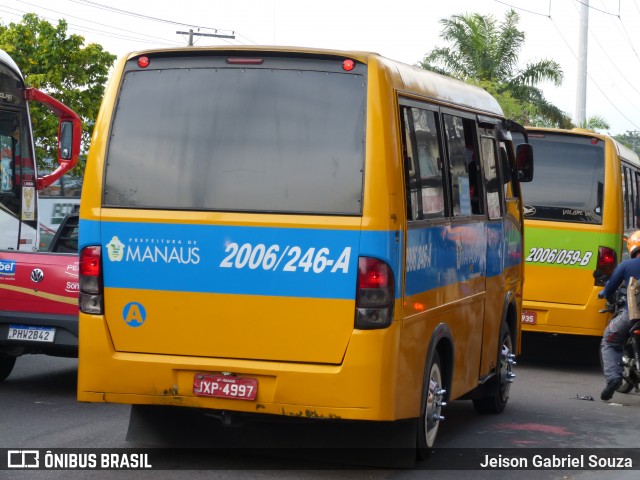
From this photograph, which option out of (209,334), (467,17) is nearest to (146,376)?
(209,334)

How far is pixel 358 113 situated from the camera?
7129 millimetres

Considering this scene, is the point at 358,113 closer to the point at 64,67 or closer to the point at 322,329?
the point at 322,329

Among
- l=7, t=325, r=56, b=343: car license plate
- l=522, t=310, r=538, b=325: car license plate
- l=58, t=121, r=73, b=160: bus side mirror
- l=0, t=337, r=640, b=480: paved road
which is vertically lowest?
l=0, t=337, r=640, b=480: paved road

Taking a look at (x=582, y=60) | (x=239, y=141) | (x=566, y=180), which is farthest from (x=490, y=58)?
(x=239, y=141)

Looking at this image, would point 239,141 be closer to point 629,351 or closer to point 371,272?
point 371,272

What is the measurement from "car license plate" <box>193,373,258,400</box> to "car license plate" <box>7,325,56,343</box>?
12.4 feet

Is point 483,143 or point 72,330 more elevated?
point 483,143

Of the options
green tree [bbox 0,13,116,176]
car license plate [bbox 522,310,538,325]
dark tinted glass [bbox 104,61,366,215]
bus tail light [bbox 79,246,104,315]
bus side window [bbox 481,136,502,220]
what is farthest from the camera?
green tree [bbox 0,13,116,176]

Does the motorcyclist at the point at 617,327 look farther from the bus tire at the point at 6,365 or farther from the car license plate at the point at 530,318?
the bus tire at the point at 6,365

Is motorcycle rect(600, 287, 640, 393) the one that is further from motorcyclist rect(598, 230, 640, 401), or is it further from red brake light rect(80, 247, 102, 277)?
red brake light rect(80, 247, 102, 277)

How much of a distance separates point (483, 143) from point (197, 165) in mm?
3382

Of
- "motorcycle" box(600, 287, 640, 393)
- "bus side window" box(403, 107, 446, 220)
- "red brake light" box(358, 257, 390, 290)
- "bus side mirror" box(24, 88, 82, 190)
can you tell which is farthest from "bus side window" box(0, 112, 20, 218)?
"red brake light" box(358, 257, 390, 290)

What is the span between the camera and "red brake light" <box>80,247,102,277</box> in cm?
741

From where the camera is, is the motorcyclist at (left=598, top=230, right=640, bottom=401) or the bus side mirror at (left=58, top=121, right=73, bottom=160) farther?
the bus side mirror at (left=58, top=121, right=73, bottom=160)
